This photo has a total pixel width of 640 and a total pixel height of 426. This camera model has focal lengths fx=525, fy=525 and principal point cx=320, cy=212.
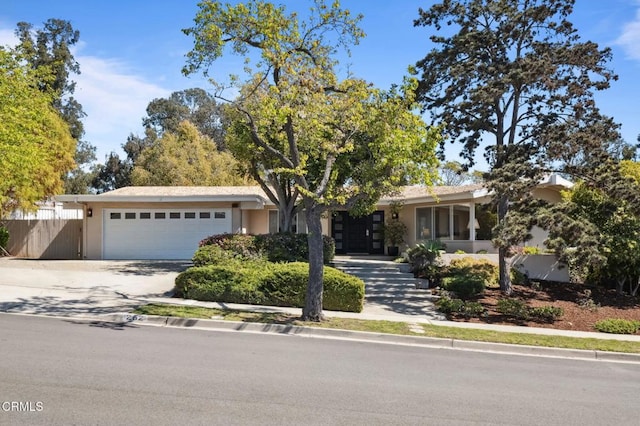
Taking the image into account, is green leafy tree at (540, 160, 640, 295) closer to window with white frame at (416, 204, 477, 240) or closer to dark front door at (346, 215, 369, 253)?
window with white frame at (416, 204, 477, 240)

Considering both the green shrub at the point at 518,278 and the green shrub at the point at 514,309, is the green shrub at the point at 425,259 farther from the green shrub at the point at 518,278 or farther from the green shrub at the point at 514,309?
the green shrub at the point at 514,309

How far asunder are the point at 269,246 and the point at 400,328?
676cm

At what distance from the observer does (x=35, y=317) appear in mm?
10500

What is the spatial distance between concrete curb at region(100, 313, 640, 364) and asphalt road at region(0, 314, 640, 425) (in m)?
0.49

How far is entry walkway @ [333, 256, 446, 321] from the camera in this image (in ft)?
44.2

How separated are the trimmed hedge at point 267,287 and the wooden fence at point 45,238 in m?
11.2

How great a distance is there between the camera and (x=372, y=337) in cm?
1027

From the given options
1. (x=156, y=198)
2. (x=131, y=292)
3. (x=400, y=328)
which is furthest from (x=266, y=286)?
(x=156, y=198)

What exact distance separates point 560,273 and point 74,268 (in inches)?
652

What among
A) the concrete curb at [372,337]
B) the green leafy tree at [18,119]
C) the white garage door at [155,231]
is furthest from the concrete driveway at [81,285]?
the green leafy tree at [18,119]

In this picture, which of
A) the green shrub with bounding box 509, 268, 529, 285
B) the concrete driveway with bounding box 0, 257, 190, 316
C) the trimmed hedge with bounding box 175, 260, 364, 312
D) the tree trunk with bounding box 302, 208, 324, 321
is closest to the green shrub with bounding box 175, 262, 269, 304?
the trimmed hedge with bounding box 175, 260, 364, 312

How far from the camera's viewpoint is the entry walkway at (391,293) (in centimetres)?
1348

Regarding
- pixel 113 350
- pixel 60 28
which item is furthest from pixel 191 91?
pixel 113 350

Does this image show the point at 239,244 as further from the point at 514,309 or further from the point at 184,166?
the point at 184,166
